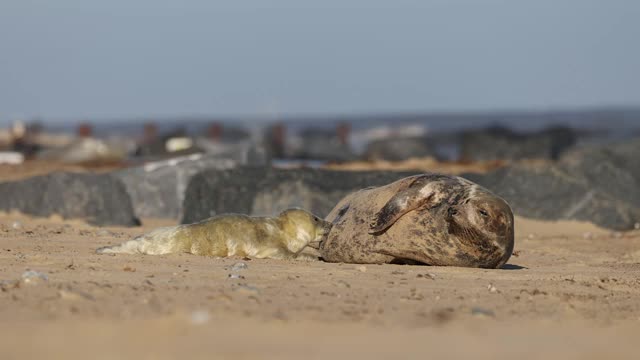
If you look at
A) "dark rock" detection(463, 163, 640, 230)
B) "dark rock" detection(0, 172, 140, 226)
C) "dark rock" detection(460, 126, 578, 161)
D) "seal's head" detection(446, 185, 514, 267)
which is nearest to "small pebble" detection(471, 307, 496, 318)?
"seal's head" detection(446, 185, 514, 267)

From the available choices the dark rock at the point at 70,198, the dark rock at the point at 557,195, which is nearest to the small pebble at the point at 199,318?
the dark rock at the point at 70,198

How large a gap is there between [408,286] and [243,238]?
210cm

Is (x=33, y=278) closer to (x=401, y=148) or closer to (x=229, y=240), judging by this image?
(x=229, y=240)

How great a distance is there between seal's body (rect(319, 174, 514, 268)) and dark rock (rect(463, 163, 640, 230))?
509 cm

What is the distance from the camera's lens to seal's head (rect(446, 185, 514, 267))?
780 cm

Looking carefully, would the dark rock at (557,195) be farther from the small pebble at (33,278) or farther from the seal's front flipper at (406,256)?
the small pebble at (33,278)

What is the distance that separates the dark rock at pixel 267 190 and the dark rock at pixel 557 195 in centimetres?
144

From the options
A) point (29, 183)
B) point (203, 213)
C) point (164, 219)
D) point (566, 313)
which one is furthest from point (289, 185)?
point (566, 313)

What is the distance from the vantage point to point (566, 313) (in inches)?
226

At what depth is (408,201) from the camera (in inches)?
318

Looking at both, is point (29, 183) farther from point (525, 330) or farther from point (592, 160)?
point (525, 330)

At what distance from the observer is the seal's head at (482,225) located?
7805mm

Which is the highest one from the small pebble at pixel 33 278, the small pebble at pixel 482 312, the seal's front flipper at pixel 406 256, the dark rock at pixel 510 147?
the small pebble at pixel 482 312

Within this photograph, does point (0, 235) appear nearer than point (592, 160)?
Yes
